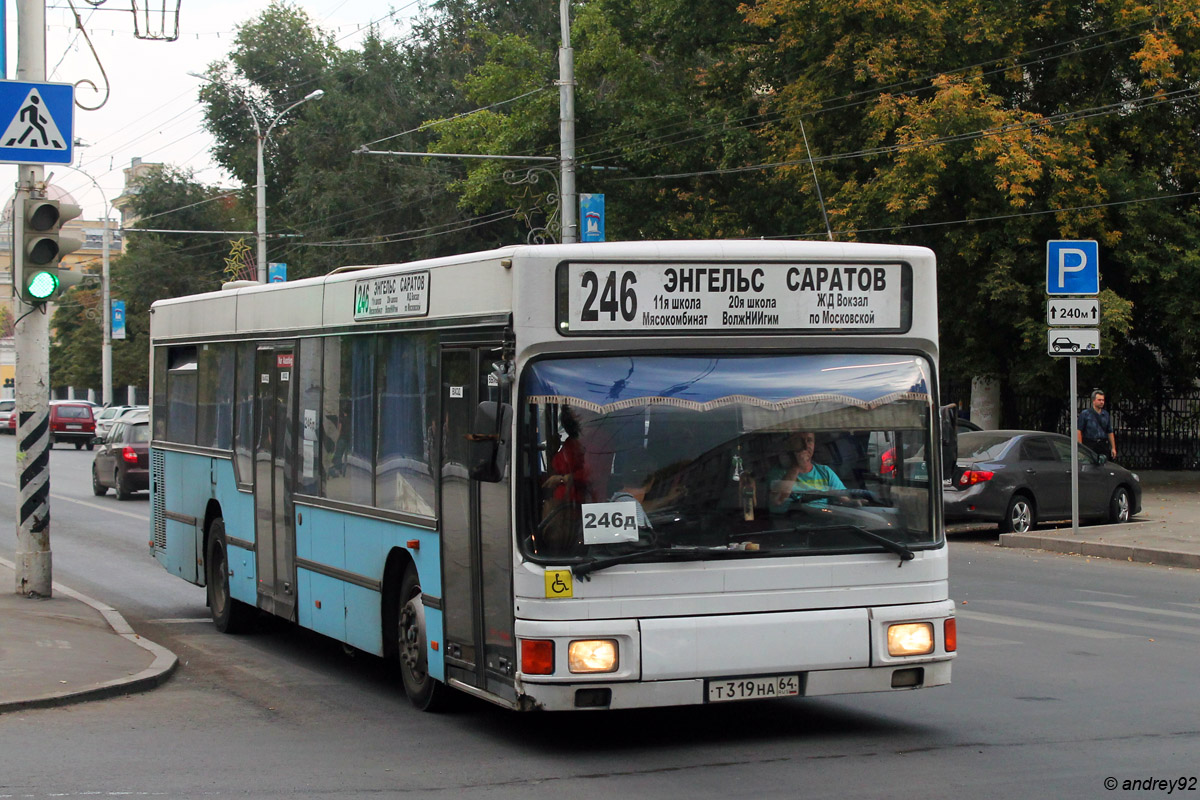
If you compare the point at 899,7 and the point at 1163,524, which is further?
the point at 899,7

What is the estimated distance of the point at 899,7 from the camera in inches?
1187

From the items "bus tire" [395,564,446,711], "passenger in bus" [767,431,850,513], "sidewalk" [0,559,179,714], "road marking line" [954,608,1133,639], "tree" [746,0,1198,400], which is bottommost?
"road marking line" [954,608,1133,639]

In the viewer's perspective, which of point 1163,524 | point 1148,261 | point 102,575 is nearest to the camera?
point 102,575

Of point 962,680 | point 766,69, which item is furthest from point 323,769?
point 766,69

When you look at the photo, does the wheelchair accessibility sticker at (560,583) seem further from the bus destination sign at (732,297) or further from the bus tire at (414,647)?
the bus tire at (414,647)

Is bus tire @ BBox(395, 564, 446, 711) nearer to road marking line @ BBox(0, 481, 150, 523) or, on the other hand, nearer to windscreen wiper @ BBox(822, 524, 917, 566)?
windscreen wiper @ BBox(822, 524, 917, 566)

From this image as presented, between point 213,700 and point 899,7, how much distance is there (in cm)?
2442

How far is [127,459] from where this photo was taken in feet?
91.5

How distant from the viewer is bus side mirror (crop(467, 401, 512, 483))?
275 inches

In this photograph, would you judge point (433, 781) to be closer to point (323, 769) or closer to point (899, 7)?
point (323, 769)

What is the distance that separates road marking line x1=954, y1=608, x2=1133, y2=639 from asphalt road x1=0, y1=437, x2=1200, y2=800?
0.06 m

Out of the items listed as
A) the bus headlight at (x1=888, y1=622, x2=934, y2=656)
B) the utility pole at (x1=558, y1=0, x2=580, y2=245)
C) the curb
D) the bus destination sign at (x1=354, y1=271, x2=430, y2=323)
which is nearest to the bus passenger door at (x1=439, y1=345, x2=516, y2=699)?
the bus destination sign at (x1=354, y1=271, x2=430, y2=323)

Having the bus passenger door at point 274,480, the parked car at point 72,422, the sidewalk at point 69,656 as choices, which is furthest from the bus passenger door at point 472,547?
the parked car at point 72,422

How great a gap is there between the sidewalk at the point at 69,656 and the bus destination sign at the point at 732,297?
4158 mm
